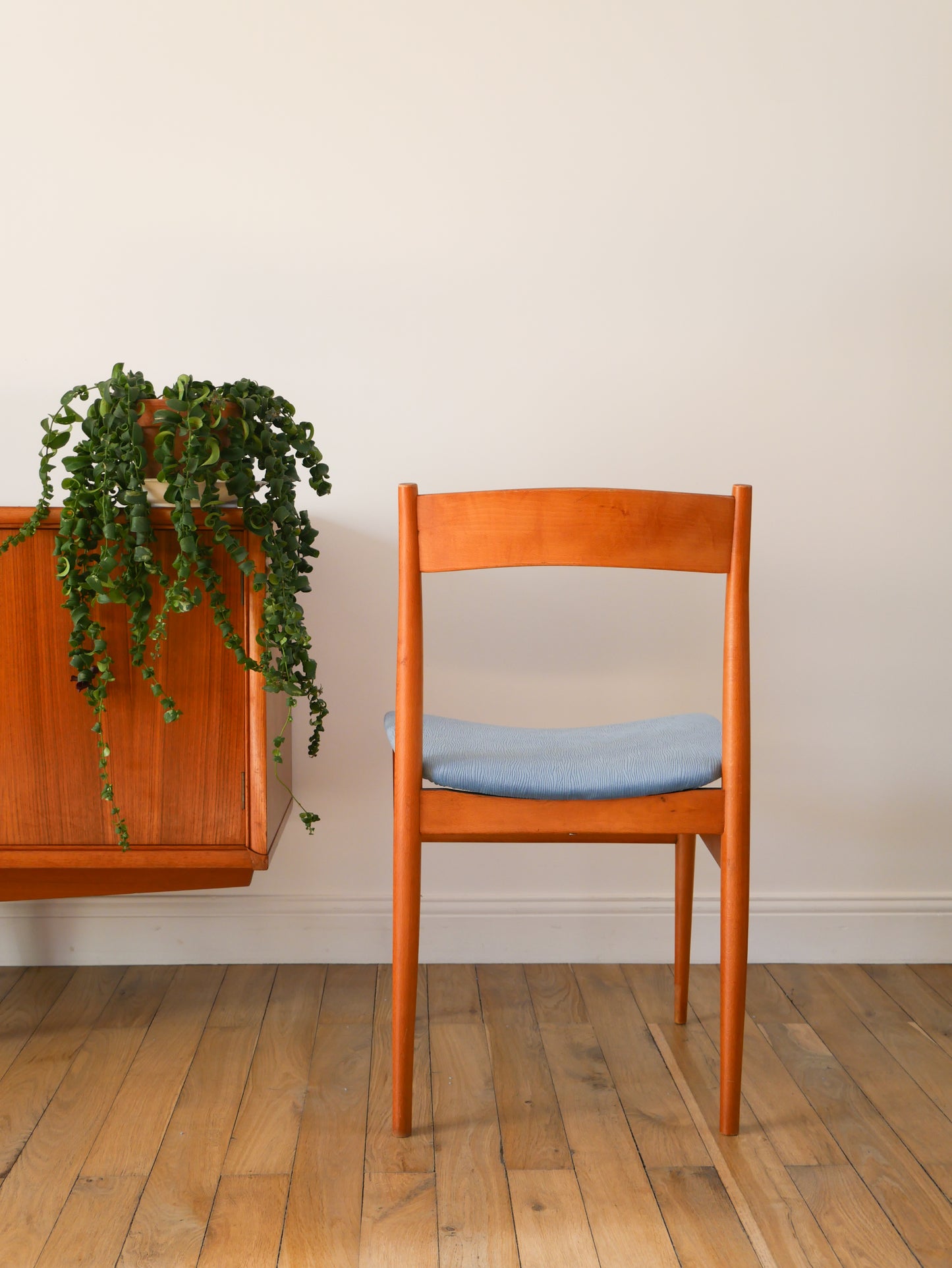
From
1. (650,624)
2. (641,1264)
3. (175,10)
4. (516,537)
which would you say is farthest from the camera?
(650,624)

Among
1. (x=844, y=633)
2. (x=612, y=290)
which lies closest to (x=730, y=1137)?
(x=844, y=633)

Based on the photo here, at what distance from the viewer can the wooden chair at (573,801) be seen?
128 cm

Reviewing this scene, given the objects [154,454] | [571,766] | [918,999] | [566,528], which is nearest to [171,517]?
[154,454]

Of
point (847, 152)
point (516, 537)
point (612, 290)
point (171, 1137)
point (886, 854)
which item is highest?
point (847, 152)

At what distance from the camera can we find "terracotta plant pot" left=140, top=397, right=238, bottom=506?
Result: 53.9 inches

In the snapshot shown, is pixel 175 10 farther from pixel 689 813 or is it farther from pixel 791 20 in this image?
pixel 689 813

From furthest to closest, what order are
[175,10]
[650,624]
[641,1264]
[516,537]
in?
1. [650,624]
2. [175,10]
3. [516,537]
4. [641,1264]

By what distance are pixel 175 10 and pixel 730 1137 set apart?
2.15m

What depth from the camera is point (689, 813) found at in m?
1.33

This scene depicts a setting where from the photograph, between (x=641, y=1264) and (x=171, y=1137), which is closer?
(x=641, y=1264)

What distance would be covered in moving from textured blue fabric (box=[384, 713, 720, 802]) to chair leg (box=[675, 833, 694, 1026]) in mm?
296

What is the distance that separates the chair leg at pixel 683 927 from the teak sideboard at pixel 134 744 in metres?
0.70

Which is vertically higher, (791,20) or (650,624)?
(791,20)

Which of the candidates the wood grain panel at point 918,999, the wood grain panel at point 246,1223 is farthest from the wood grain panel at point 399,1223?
the wood grain panel at point 918,999
